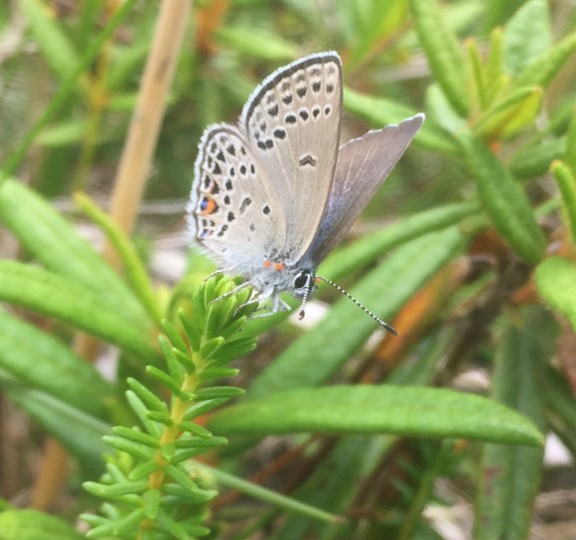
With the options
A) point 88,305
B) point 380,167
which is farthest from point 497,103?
point 88,305

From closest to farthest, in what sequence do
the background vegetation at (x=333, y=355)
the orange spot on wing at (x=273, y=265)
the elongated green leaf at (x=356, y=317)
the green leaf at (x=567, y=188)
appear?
the background vegetation at (x=333, y=355), the green leaf at (x=567, y=188), the elongated green leaf at (x=356, y=317), the orange spot on wing at (x=273, y=265)

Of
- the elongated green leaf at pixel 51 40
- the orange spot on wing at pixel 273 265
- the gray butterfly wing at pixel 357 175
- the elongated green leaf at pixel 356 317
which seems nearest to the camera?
the gray butterfly wing at pixel 357 175

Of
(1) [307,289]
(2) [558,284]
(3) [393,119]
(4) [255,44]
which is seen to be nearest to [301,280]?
(1) [307,289]

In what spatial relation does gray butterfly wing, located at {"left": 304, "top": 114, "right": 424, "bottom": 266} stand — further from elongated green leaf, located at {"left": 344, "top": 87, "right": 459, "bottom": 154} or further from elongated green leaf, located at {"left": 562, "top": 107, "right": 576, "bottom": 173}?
elongated green leaf, located at {"left": 562, "top": 107, "right": 576, "bottom": 173}

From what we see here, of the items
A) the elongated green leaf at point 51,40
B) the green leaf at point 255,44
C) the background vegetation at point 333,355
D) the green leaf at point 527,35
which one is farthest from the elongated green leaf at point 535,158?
the elongated green leaf at point 51,40

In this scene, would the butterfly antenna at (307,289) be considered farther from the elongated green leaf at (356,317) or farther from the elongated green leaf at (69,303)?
the elongated green leaf at (69,303)

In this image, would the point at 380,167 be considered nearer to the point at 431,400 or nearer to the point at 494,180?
the point at 494,180

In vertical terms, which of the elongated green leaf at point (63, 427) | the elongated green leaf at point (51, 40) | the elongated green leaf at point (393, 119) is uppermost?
the elongated green leaf at point (51, 40)

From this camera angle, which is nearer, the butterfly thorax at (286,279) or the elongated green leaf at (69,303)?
the elongated green leaf at (69,303)

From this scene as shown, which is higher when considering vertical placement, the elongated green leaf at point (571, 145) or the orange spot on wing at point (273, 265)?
the elongated green leaf at point (571, 145)
